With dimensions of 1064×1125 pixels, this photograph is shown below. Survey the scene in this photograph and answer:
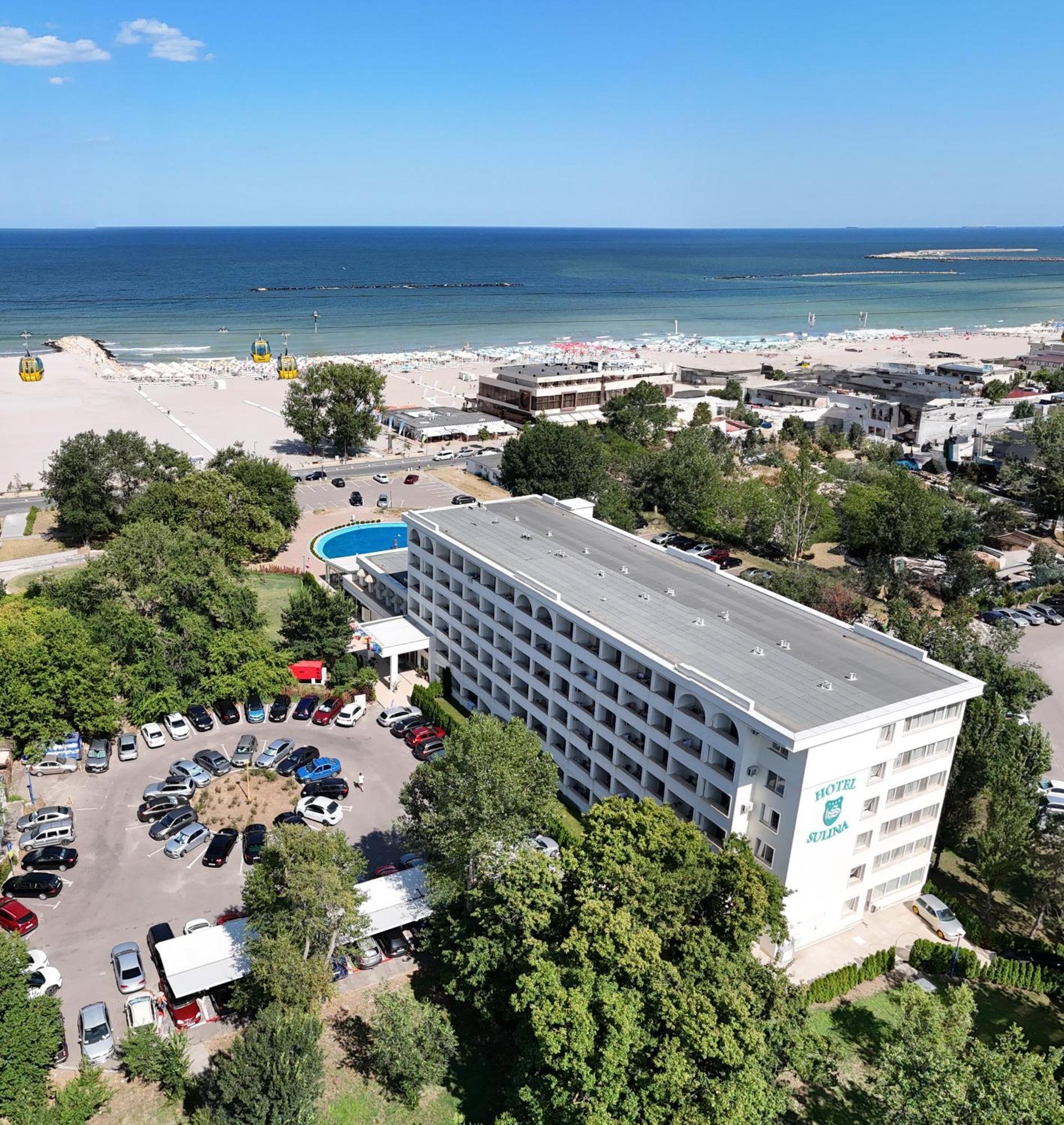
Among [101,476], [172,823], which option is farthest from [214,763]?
[101,476]

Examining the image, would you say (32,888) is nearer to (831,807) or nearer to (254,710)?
(254,710)

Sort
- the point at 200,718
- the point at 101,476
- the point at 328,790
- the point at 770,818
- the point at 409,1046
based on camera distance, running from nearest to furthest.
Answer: the point at 409,1046, the point at 770,818, the point at 328,790, the point at 200,718, the point at 101,476

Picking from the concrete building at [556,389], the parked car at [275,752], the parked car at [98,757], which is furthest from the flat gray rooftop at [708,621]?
the concrete building at [556,389]

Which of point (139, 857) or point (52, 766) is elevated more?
point (52, 766)

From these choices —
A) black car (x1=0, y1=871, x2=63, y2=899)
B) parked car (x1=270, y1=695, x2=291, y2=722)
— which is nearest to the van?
black car (x1=0, y1=871, x2=63, y2=899)

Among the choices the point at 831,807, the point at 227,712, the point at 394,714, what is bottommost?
the point at 394,714

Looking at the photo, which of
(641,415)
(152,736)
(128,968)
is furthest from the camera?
(641,415)

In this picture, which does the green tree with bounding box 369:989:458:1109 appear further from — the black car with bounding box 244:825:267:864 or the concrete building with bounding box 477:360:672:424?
the concrete building with bounding box 477:360:672:424
